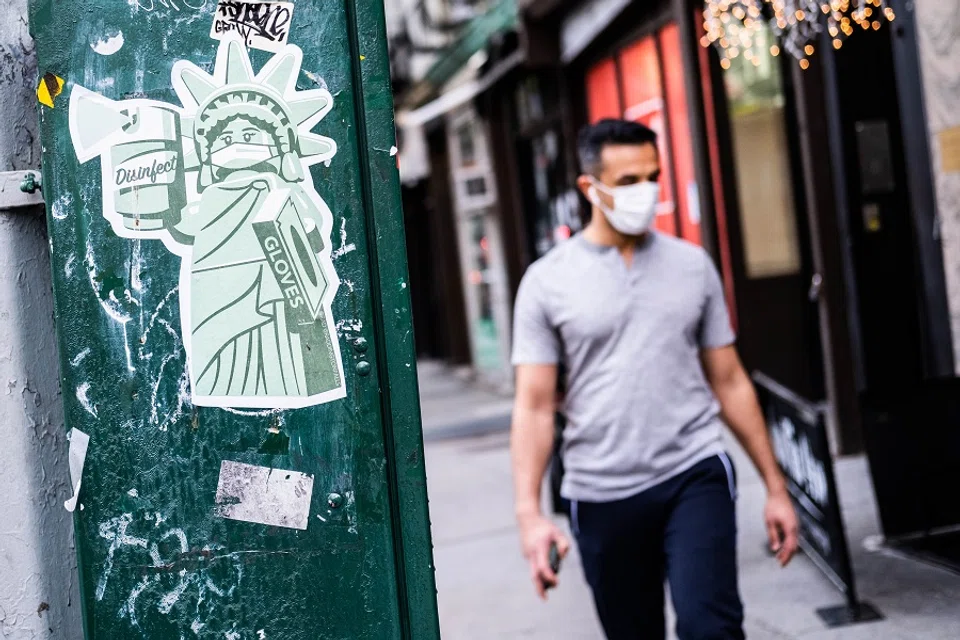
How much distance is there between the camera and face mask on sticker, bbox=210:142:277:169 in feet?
7.86

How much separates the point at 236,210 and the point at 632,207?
1498 millimetres

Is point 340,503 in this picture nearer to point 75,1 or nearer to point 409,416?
point 409,416

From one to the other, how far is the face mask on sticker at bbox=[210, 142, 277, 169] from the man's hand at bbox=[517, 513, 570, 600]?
141 cm

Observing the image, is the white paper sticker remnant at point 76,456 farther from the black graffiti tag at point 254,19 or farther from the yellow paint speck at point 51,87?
the black graffiti tag at point 254,19

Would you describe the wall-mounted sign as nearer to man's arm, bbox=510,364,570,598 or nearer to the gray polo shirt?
the gray polo shirt

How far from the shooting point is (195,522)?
93.8 inches

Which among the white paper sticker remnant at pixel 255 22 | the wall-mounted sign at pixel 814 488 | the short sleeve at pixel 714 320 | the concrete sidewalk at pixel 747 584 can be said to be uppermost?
the white paper sticker remnant at pixel 255 22

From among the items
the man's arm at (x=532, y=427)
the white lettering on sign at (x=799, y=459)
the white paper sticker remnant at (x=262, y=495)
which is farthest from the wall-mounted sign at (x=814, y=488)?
the white paper sticker remnant at (x=262, y=495)

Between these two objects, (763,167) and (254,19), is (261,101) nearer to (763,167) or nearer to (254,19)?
(254,19)

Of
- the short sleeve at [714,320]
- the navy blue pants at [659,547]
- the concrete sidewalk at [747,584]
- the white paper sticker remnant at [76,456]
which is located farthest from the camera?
the concrete sidewalk at [747,584]

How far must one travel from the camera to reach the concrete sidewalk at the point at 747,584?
4.93 meters

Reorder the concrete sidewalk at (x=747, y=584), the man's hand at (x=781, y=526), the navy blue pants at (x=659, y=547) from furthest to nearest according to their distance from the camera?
the concrete sidewalk at (x=747, y=584), the man's hand at (x=781, y=526), the navy blue pants at (x=659, y=547)

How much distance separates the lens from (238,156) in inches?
94.4

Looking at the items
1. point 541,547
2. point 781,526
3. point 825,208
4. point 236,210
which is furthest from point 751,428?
point 825,208
